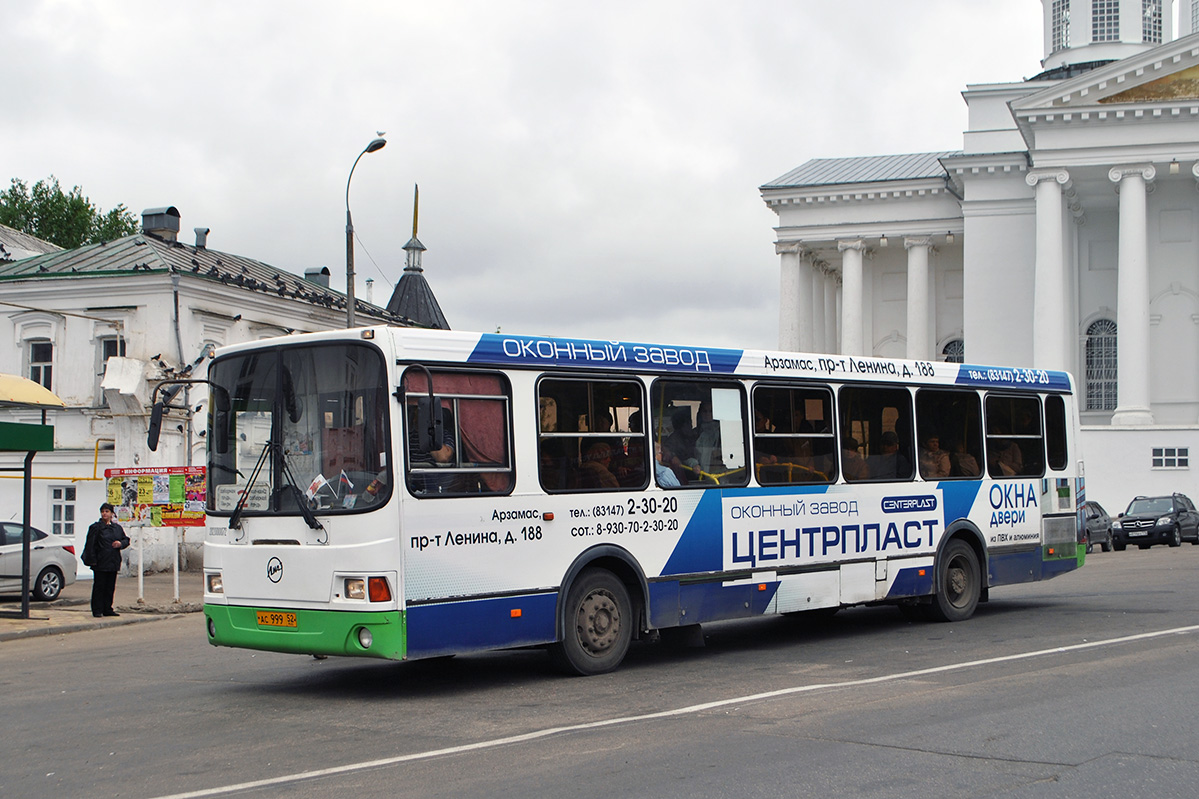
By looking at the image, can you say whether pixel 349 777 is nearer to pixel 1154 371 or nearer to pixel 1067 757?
pixel 1067 757

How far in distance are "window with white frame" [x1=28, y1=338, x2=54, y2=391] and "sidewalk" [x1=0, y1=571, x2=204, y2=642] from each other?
5.92m

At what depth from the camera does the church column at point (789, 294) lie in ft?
178

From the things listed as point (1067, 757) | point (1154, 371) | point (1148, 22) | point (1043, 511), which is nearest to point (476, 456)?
point (1067, 757)

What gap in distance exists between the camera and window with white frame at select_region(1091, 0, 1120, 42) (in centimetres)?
5256

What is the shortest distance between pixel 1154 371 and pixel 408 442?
41.4 m

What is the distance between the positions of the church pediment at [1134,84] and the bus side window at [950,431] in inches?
1196

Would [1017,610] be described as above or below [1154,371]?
below

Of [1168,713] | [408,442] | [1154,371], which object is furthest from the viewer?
[1154,371]

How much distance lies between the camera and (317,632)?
9797 millimetres

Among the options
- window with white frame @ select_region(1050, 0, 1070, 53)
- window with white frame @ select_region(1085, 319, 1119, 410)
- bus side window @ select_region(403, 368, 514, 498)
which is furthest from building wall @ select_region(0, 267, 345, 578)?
window with white frame @ select_region(1050, 0, 1070, 53)

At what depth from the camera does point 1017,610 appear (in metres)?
16.1

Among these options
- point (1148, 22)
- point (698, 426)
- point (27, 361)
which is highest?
point (1148, 22)

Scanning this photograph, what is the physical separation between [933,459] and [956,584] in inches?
62.6

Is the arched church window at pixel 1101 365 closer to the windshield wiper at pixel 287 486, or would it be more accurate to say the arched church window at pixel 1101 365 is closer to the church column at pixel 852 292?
the church column at pixel 852 292
